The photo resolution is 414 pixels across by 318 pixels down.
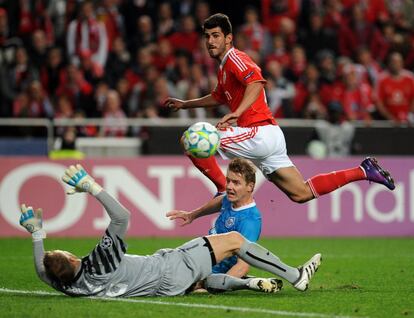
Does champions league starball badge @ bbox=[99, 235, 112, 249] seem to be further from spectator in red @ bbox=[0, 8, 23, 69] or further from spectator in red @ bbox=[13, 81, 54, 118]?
spectator in red @ bbox=[0, 8, 23, 69]

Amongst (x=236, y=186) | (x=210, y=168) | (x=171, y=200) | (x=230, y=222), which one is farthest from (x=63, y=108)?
(x=236, y=186)

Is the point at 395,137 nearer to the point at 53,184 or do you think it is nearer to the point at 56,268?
the point at 53,184

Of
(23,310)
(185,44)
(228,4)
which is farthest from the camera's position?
(228,4)

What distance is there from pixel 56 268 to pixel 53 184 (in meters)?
7.28

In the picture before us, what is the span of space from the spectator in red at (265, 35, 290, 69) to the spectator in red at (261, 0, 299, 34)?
2.18 ft

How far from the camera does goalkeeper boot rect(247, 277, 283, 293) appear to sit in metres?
8.51

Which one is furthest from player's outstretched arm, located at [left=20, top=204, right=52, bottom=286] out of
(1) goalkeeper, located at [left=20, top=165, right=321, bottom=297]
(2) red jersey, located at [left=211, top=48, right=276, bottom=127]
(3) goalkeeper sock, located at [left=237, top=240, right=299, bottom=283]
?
(2) red jersey, located at [left=211, top=48, right=276, bottom=127]

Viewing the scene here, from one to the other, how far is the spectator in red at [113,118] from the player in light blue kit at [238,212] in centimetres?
667

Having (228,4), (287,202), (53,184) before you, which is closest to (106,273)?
(53,184)

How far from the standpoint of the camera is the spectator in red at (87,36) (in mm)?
17609

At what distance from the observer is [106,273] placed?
7961mm

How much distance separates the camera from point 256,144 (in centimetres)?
967

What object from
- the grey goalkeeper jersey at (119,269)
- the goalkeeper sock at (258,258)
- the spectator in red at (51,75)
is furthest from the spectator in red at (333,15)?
the grey goalkeeper jersey at (119,269)

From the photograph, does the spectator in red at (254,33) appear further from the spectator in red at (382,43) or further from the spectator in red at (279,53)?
the spectator in red at (382,43)
